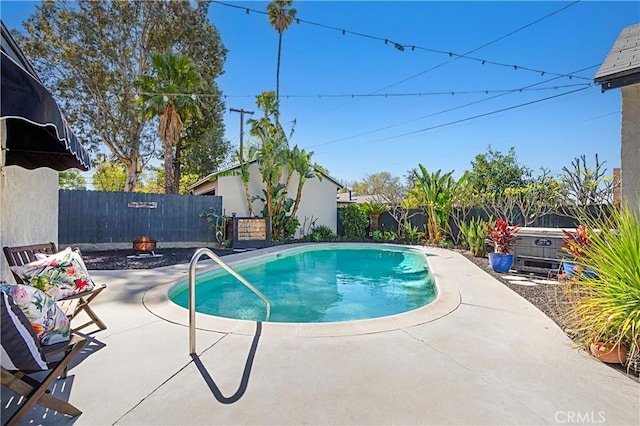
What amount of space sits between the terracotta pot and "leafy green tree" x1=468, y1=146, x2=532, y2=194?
20.3 m

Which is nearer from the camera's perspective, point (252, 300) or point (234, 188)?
point (252, 300)

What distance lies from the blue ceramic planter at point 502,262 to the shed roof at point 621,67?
4.39 metres

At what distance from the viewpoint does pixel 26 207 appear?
207 inches

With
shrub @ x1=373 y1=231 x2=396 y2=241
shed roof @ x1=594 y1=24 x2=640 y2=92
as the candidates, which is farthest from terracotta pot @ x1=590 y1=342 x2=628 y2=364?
shrub @ x1=373 y1=231 x2=396 y2=241

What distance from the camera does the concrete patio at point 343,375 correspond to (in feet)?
7.82

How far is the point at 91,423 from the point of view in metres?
2.28

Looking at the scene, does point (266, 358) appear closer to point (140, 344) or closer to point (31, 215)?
point (140, 344)

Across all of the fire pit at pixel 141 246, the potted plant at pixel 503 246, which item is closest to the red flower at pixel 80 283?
the fire pit at pixel 141 246

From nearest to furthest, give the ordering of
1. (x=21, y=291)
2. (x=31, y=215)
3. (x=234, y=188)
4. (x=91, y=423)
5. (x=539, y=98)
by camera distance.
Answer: (x=91, y=423) < (x=21, y=291) < (x=31, y=215) < (x=539, y=98) < (x=234, y=188)

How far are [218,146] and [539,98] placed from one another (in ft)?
64.9

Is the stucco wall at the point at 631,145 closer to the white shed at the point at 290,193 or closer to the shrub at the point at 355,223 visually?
the shrub at the point at 355,223

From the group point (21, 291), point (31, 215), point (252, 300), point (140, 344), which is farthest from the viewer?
point (252, 300)

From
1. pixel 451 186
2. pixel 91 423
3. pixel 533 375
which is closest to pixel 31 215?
pixel 91 423

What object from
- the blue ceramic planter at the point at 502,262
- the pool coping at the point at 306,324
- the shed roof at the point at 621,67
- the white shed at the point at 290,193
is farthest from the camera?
the white shed at the point at 290,193
